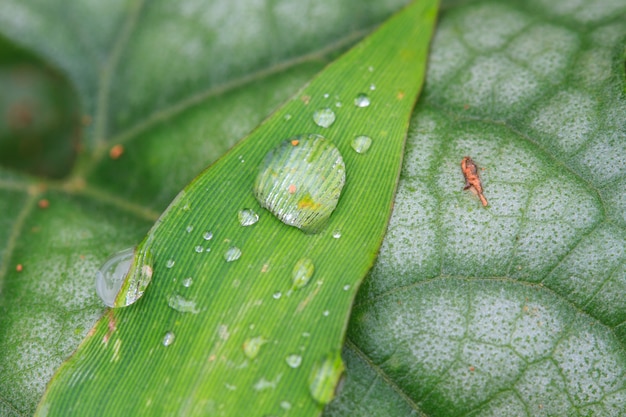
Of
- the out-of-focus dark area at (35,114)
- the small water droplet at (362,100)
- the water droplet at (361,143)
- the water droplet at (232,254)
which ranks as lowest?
the water droplet at (232,254)

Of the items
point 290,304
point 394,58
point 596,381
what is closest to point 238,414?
point 290,304

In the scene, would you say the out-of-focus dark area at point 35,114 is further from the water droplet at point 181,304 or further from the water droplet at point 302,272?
the water droplet at point 302,272

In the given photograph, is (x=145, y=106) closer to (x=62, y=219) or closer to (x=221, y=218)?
(x=62, y=219)

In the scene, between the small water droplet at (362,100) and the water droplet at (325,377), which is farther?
the small water droplet at (362,100)

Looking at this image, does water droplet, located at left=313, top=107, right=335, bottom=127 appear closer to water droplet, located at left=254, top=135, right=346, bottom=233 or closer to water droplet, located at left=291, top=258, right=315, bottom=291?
water droplet, located at left=254, top=135, right=346, bottom=233

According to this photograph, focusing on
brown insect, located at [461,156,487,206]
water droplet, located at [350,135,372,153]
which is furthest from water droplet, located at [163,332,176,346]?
brown insect, located at [461,156,487,206]

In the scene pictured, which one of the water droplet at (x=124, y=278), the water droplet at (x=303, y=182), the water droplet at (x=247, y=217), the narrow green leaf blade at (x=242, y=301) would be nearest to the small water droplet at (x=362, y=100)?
the narrow green leaf blade at (x=242, y=301)

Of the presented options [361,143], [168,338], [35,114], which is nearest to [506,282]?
[361,143]

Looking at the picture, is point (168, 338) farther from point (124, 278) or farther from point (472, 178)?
point (472, 178)
